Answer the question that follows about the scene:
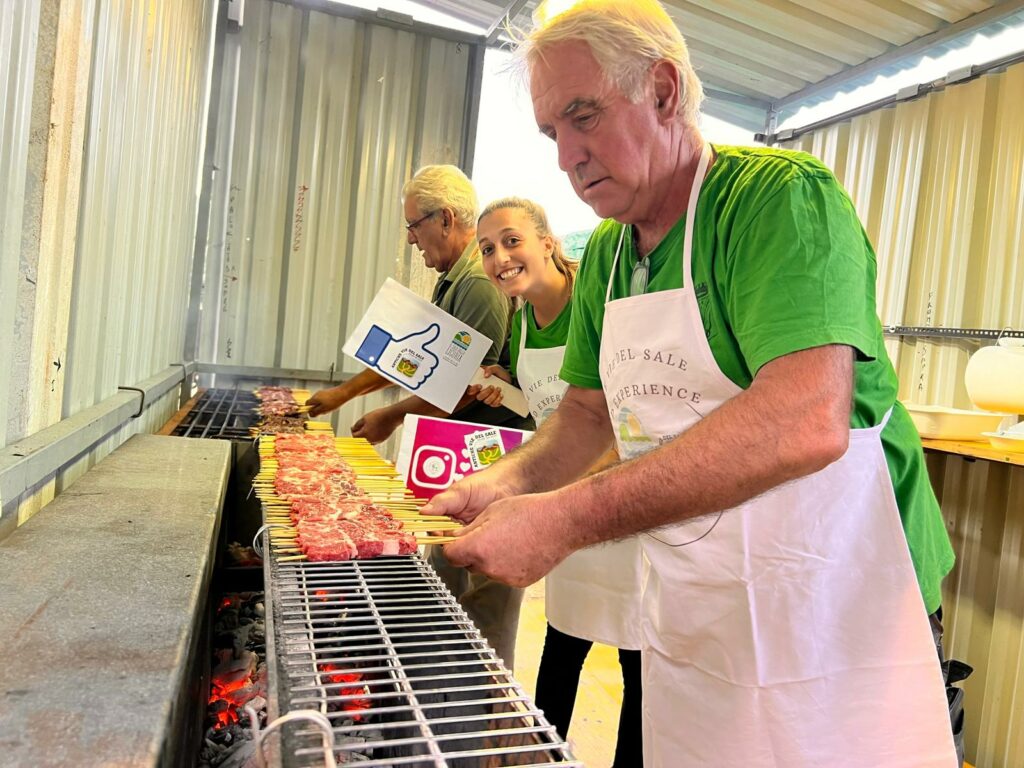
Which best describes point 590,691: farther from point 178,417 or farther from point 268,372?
point 268,372

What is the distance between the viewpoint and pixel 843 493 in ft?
5.45

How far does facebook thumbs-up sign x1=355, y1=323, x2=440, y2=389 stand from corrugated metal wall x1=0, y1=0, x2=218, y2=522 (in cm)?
109

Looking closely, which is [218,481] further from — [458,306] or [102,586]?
[458,306]

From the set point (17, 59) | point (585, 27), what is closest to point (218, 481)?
point (17, 59)

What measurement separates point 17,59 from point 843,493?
2.07 m

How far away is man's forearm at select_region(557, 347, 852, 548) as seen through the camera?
4.56 feet

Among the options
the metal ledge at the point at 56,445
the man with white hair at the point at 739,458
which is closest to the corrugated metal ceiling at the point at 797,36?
the man with white hair at the point at 739,458

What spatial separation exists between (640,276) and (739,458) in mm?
746

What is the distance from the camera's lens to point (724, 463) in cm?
140

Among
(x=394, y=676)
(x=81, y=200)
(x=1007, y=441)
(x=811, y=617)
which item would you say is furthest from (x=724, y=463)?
(x=1007, y=441)

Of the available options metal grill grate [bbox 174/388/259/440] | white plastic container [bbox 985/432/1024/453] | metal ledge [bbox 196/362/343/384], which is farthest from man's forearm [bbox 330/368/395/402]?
white plastic container [bbox 985/432/1024/453]

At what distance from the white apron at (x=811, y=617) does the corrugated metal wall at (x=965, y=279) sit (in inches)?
98.2

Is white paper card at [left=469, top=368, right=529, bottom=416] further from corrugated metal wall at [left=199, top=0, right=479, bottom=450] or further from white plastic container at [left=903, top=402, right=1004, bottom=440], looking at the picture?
corrugated metal wall at [left=199, top=0, right=479, bottom=450]

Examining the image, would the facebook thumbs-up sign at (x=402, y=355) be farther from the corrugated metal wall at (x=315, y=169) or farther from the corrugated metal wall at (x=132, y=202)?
the corrugated metal wall at (x=315, y=169)
